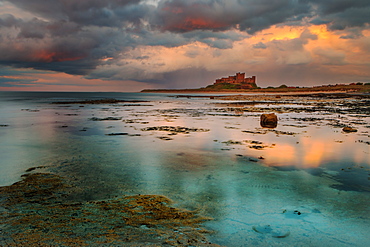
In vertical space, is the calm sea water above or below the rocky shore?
below

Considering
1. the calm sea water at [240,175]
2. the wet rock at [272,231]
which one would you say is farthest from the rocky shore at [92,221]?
the wet rock at [272,231]

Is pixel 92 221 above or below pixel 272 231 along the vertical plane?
above

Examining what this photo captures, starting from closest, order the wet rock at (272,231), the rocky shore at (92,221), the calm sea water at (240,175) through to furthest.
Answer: the rocky shore at (92,221), the wet rock at (272,231), the calm sea water at (240,175)

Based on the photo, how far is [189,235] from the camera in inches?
191

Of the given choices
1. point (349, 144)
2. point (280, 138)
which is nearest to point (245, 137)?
point (280, 138)

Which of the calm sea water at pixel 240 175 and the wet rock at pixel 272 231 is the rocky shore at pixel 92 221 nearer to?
the calm sea water at pixel 240 175

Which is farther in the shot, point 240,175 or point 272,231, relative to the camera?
point 240,175

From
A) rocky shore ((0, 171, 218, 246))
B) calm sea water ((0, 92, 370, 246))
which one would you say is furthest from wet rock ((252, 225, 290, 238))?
rocky shore ((0, 171, 218, 246))

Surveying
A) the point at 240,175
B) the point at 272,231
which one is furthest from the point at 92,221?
the point at 240,175

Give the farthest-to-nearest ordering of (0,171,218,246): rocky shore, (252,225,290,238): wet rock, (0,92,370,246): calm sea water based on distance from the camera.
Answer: (0,92,370,246): calm sea water
(252,225,290,238): wet rock
(0,171,218,246): rocky shore

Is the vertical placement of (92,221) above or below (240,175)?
above

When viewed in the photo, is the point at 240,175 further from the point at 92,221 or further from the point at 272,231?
the point at 92,221

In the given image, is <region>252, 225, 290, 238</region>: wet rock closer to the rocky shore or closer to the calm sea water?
the calm sea water

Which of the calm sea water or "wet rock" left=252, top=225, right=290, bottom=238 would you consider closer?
"wet rock" left=252, top=225, right=290, bottom=238
